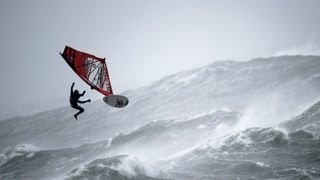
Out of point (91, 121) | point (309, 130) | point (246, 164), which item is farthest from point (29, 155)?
point (309, 130)

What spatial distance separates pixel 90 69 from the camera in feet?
32.8

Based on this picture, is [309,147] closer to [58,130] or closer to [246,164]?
[246,164]

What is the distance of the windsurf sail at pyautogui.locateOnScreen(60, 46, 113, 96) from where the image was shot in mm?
9781

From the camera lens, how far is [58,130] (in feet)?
196

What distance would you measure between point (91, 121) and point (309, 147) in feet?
149

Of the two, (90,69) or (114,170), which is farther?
(114,170)

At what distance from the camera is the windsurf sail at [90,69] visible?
385 inches

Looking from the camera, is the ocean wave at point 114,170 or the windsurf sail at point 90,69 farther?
the ocean wave at point 114,170

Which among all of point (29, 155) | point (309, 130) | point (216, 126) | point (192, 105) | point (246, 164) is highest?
point (192, 105)

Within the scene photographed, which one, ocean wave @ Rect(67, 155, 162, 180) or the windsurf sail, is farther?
ocean wave @ Rect(67, 155, 162, 180)

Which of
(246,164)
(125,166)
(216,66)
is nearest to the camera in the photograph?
(246,164)

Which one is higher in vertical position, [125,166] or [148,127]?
[148,127]

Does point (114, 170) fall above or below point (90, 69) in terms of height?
below

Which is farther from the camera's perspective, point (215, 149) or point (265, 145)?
point (215, 149)
